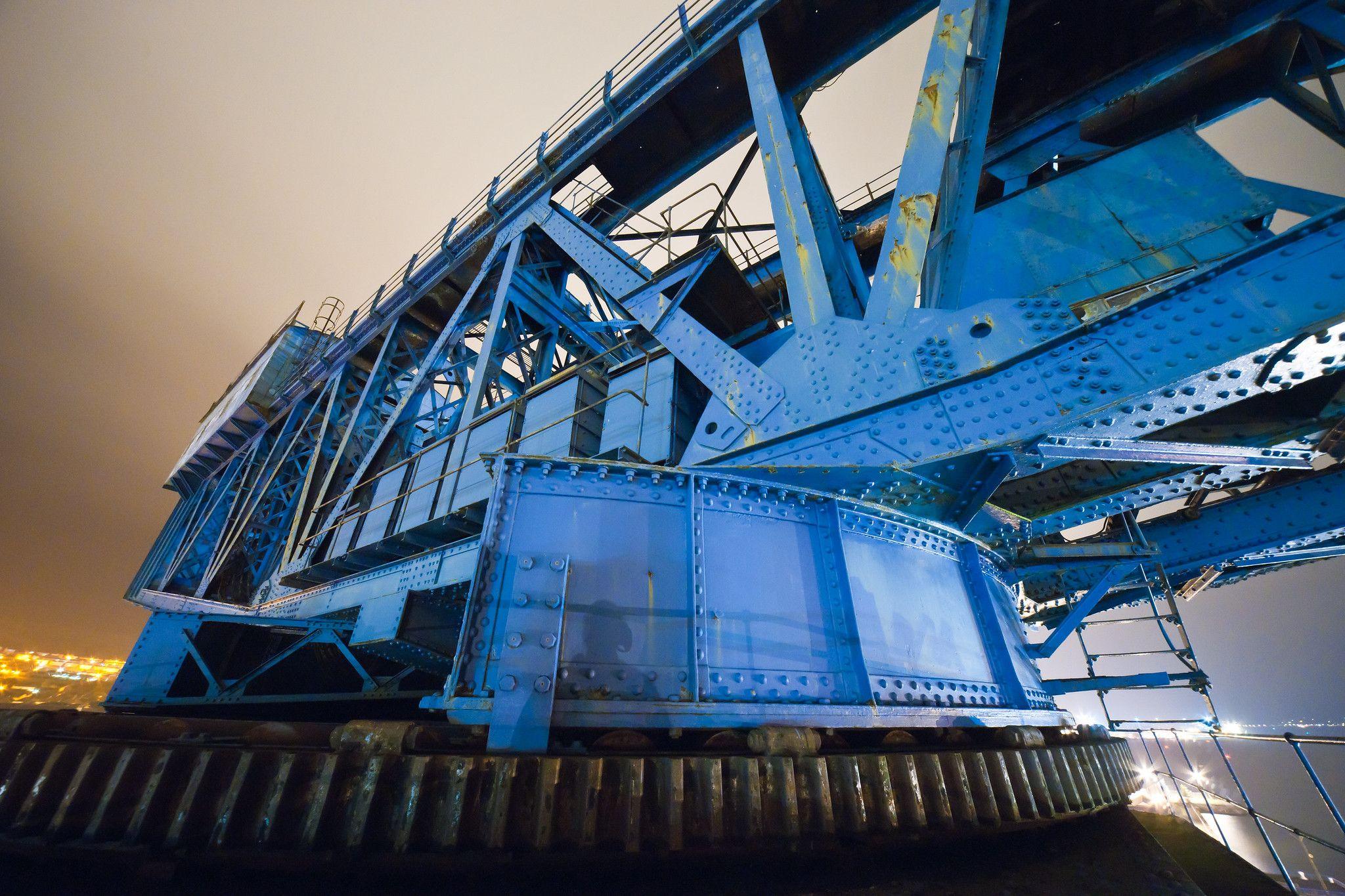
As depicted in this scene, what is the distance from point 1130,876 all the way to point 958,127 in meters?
6.18

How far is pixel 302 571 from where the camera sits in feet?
29.3

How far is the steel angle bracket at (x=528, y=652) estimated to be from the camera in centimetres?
307

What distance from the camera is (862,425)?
4043mm

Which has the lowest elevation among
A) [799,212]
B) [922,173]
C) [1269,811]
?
[1269,811]

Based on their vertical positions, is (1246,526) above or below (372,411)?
below

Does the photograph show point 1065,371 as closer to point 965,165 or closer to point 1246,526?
point 965,165

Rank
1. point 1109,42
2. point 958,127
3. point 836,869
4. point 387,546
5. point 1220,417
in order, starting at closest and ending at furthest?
point 836,869 → point 958,127 → point 1220,417 → point 1109,42 → point 387,546

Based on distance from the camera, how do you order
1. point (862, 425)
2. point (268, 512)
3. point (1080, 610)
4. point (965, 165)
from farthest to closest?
point (268, 512)
point (1080, 610)
point (965, 165)
point (862, 425)

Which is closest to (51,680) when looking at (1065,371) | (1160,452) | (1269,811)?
(1065,371)

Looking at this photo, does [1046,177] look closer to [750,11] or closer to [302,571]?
[750,11]

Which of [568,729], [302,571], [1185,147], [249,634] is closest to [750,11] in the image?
[1185,147]

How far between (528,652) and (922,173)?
5183 mm

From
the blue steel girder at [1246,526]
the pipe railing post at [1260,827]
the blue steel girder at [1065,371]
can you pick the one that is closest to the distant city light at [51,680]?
the blue steel girder at [1065,371]

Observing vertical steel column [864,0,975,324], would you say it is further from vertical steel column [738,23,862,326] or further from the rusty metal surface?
the rusty metal surface
